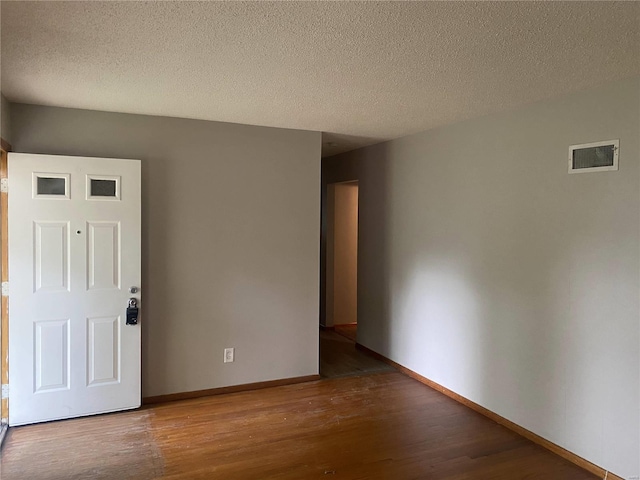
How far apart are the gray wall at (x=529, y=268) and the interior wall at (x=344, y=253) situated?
163 cm

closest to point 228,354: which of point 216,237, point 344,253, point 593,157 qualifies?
point 216,237

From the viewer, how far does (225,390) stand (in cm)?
413

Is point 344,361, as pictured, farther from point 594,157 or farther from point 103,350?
point 594,157

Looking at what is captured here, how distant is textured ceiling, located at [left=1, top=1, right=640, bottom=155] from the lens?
190 cm

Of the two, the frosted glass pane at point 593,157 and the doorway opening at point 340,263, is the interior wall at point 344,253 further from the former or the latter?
the frosted glass pane at point 593,157

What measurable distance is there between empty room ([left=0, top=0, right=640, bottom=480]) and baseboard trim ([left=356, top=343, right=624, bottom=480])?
19mm

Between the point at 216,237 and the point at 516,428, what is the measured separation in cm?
279

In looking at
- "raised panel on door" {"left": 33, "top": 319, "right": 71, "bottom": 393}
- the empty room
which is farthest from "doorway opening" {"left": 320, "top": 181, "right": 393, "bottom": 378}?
"raised panel on door" {"left": 33, "top": 319, "right": 71, "bottom": 393}

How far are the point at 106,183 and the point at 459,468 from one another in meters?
3.15

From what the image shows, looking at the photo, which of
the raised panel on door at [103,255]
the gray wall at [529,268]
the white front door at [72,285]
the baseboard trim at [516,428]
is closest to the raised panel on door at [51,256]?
the white front door at [72,285]

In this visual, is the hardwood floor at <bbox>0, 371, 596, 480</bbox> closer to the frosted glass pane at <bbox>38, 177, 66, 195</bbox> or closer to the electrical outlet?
the electrical outlet

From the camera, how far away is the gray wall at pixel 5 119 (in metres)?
3.18

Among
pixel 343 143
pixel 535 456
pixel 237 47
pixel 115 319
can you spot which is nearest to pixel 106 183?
pixel 115 319

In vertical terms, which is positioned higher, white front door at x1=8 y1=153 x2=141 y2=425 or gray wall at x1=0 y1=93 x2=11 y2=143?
gray wall at x1=0 y1=93 x2=11 y2=143
